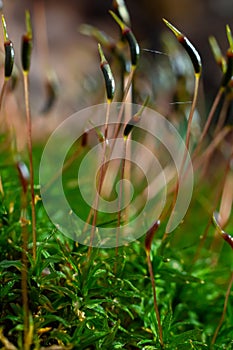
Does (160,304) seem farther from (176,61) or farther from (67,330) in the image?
(176,61)

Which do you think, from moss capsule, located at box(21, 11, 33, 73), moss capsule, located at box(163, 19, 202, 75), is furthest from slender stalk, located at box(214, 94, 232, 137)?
moss capsule, located at box(21, 11, 33, 73)

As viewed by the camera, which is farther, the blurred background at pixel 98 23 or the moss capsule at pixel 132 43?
the blurred background at pixel 98 23

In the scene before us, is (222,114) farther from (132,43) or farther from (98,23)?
(98,23)

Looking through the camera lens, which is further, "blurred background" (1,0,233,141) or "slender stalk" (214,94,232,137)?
"blurred background" (1,0,233,141)

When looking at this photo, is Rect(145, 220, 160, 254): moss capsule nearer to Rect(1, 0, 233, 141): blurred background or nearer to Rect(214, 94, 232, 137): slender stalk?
Rect(214, 94, 232, 137): slender stalk

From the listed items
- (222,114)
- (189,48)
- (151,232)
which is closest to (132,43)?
(189,48)

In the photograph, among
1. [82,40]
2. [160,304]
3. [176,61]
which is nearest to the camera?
[160,304]

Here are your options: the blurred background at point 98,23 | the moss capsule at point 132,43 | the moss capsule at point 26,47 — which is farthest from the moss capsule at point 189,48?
the blurred background at point 98,23

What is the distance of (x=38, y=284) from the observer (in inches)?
24.8

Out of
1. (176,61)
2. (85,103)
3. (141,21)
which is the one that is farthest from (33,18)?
(176,61)

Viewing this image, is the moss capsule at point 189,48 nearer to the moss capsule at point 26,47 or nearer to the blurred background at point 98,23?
the moss capsule at point 26,47

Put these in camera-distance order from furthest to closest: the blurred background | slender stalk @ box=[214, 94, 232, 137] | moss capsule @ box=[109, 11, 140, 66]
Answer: the blurred background < slender stalk @ box=[214, 94, 232, 137] < moss capsule @ box=[109, 11, 140, 66]

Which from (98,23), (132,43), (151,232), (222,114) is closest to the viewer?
(151,232)

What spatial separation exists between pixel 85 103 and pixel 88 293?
68 centimetres
